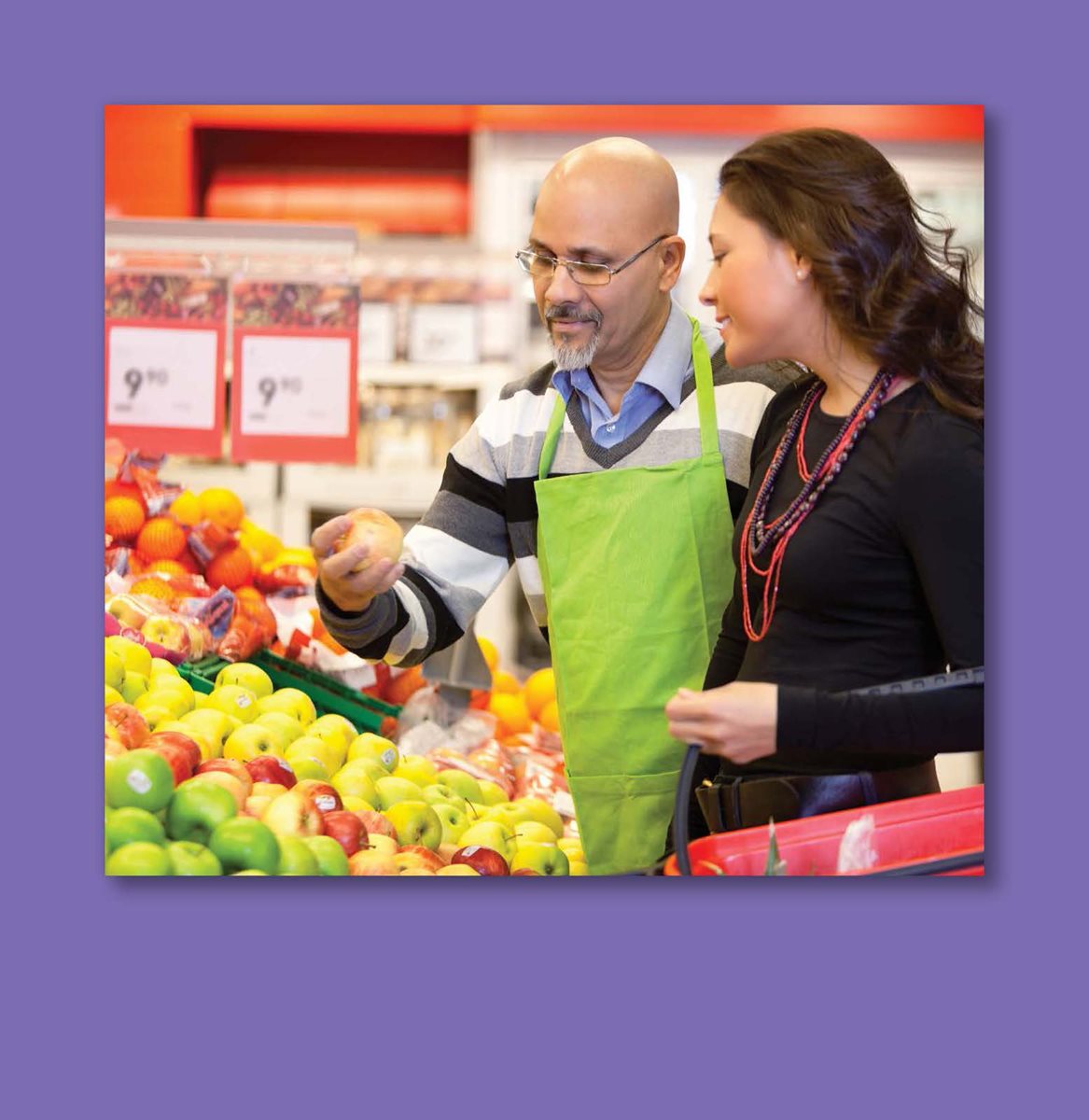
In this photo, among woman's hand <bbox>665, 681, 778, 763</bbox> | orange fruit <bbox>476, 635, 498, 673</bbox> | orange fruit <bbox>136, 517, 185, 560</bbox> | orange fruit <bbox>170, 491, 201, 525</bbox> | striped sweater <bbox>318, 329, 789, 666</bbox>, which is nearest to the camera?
woman's hand <bbox>665, 681, 778, 763</bbox>

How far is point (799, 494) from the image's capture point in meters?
1.87

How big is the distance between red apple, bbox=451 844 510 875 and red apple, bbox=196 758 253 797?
0.99 ft

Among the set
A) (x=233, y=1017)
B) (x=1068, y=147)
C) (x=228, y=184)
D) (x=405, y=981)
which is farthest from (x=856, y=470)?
(x=228, y=184)

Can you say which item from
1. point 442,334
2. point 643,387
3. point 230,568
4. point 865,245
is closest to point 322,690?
point 230,568

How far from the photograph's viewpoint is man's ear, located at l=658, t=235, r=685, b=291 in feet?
7.00

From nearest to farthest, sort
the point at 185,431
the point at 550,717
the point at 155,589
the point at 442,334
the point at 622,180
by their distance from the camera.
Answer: the point at 622,180, the point at 155,589, the point at 185,431, the point at 550,717, the point at 442,334

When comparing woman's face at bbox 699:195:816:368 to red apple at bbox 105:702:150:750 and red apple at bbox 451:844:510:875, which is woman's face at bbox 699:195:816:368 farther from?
red apple at bbox 105:702:150:750

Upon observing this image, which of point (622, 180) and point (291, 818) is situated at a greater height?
point (622, 180)

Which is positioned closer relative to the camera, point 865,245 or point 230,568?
point 865,245

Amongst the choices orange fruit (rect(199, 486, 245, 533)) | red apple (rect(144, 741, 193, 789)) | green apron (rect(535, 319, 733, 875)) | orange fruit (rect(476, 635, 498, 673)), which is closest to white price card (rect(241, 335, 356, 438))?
orange fruit (rect(199, 486, 245, 533))

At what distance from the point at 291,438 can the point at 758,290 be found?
1067 millimetres

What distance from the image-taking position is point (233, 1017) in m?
2.09

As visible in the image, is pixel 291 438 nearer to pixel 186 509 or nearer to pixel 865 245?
pixel 186 509

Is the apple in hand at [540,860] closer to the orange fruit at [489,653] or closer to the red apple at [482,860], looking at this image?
the red apple at [482,860]
